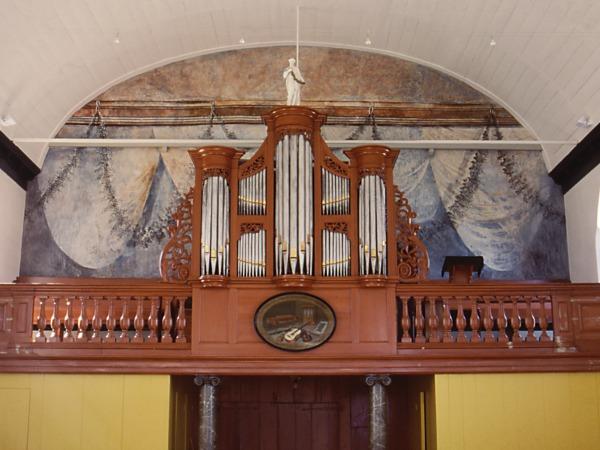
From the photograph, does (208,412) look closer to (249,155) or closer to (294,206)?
(294,206)

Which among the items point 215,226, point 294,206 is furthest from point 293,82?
point 215,226

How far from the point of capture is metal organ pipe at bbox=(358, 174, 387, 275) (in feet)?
46.8

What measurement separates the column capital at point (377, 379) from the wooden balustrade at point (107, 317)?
278cm

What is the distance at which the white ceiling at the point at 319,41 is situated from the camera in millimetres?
14898

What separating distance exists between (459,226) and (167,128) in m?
5.68

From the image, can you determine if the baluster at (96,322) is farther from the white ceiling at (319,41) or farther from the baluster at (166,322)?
the white ceiling at (319,41)

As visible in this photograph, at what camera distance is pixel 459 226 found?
17.6 m

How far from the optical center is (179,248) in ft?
47.8

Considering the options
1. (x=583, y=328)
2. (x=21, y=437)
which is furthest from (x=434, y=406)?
(x=21, y=437)

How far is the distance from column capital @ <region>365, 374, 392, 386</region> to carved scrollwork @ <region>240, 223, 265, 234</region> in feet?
8.93

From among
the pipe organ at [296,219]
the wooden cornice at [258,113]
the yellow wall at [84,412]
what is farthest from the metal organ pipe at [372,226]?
the wooden cornice at [258,113]

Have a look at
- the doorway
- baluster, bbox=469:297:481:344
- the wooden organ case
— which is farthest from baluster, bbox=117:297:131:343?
baluster, bbox=469:297:481:344

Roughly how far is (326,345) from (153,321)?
256cm

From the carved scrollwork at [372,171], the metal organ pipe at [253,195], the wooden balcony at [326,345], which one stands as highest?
the carved scrollwork at [372,171]
